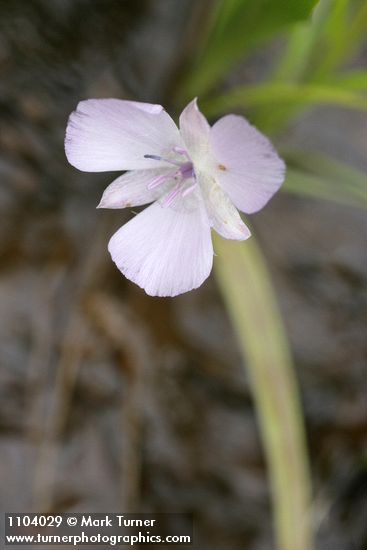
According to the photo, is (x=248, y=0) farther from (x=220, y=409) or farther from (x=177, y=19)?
(x=220, y=409)

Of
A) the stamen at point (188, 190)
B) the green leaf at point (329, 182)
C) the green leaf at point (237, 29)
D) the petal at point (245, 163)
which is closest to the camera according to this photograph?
the petal at point (245, 163)

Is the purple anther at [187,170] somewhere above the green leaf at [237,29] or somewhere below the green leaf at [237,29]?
below

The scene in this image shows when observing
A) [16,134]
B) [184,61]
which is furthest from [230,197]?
[184,61]

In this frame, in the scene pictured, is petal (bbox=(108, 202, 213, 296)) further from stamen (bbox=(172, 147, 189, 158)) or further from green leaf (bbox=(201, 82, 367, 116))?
green leaf (bbox=(201, 82, 367, 116))

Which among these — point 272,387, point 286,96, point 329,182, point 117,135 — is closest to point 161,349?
point 272,387

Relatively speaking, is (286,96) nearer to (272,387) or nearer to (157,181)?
(157,181)

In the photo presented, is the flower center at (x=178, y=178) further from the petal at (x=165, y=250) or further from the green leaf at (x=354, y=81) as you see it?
the green leaf at (x=354, y=81)

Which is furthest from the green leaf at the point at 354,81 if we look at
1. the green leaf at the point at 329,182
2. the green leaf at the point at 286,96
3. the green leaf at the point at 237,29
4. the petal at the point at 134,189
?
the petal at the point at 134,189
